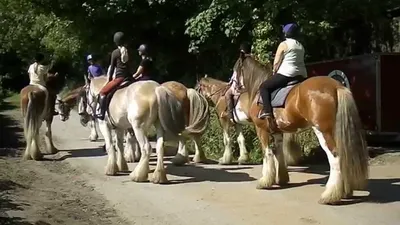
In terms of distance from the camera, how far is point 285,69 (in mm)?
9984

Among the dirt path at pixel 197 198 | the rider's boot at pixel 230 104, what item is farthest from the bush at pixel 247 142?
the dirt path at pixel 197 198

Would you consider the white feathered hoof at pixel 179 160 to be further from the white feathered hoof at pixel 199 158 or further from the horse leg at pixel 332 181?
the horse leg at pixel 332 181

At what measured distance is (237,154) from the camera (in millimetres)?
14438

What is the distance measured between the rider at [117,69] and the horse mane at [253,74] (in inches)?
94.5

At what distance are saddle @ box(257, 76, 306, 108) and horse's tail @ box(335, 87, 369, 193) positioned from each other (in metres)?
1.06

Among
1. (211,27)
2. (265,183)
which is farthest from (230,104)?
(211,27)

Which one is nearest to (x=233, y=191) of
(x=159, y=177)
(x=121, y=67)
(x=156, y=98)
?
(x=159, y=177)

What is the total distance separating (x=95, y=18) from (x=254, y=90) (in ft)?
30.2

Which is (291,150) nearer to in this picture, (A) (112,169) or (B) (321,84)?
(A) (112,169)

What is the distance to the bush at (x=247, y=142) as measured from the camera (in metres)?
13.9

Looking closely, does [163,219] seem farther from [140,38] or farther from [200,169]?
[140,38]

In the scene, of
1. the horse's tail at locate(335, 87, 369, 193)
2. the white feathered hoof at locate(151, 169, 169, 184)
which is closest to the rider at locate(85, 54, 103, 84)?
the white feathered hoof at locate(151, 169, 169, 184)

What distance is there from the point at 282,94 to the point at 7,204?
4664 mm

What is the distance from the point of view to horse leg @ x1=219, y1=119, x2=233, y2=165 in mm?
13508
